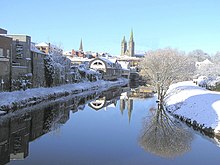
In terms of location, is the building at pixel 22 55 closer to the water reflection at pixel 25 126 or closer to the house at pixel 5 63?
the house at pixel 5 63

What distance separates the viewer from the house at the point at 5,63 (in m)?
25.7

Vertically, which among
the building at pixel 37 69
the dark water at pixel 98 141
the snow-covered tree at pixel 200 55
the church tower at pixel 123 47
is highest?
the church tower at pixel 123 47

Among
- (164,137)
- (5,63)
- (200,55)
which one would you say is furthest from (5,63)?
(200,55)

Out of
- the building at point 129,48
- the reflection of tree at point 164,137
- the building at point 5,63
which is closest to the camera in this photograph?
the reflection of tree at point 164,137

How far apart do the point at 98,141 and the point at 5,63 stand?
1596cm

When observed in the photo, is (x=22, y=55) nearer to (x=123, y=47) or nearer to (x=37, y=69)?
(x=37, y=69)

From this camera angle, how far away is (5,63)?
87.5 ft

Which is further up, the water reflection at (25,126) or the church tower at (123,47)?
the church tower at (123,47)

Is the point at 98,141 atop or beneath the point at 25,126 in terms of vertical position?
beneath

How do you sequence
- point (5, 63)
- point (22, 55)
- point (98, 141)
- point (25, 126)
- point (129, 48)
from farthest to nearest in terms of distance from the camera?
point (129, 48), point (22, 55), point (5, 63), point (25, 126), point (98, 141)

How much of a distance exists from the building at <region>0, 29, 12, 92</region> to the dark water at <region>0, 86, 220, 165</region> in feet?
16.7

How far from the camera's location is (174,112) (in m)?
23.2

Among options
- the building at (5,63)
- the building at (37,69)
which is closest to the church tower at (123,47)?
the building at (37,69)

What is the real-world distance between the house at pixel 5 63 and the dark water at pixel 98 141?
510 centimetres
